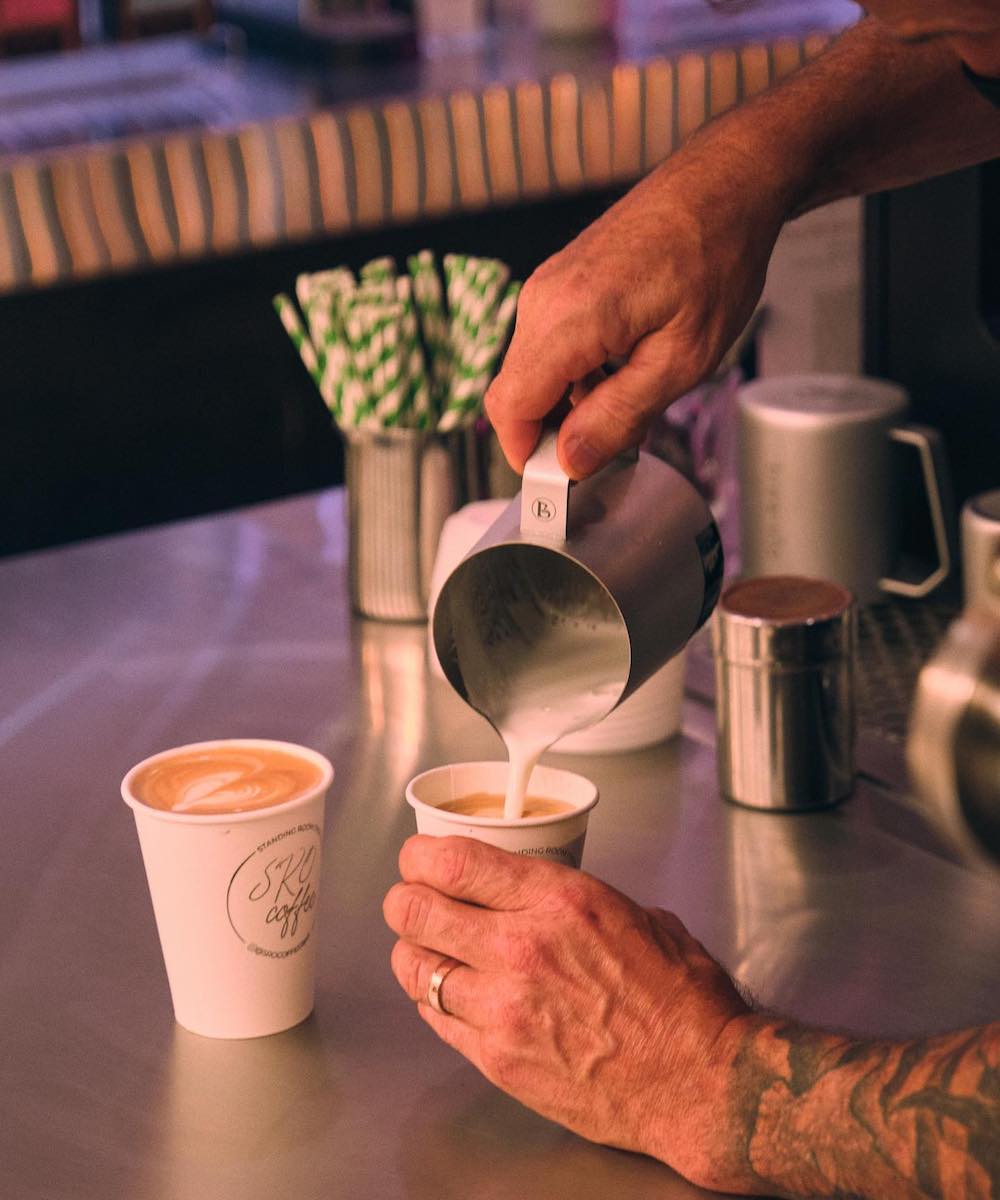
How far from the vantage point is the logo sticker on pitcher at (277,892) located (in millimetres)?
1035

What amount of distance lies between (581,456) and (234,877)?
318 millimetres

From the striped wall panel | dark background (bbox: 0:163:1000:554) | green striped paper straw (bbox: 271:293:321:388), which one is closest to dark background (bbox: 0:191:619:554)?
dark background (bbox: 0:163:1000:554)

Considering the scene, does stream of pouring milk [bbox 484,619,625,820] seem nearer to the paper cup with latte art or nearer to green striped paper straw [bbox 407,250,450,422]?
the paper cup with latte art

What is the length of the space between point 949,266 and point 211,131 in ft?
5.00

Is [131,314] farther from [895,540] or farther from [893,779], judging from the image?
[893,779]

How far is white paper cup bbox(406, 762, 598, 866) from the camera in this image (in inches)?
42.1

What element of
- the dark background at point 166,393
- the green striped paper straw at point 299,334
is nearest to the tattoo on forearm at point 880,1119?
the green striped paper straw at point 299,334

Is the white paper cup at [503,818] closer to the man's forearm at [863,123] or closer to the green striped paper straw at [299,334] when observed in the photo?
the man's forearm at [863,123]

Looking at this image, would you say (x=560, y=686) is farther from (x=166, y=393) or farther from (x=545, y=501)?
(x=166, y=393)

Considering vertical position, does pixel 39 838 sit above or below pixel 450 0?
below

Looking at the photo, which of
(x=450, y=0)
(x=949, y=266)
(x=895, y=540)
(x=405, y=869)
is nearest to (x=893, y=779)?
(x=895, y=540)

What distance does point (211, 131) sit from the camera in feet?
9.71

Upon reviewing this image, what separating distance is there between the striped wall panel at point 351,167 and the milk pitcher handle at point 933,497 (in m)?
1.41

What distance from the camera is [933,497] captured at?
1.66 meters
